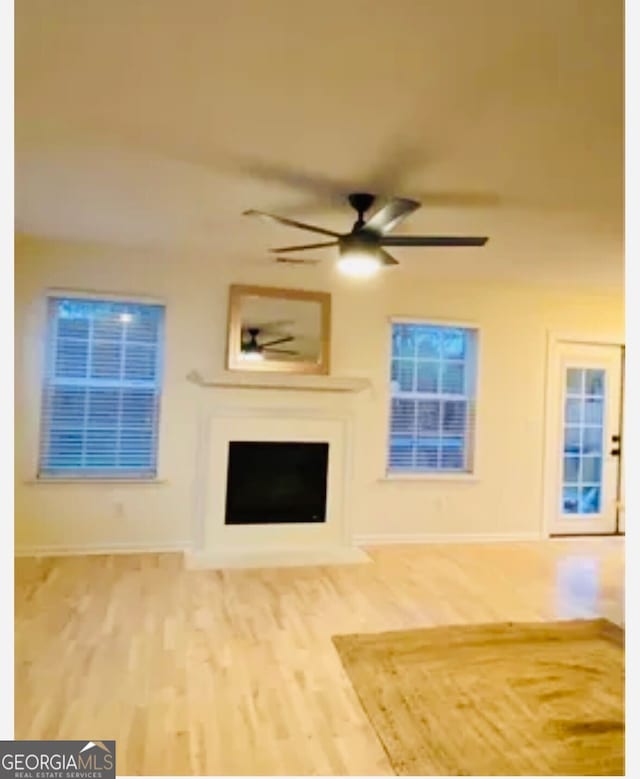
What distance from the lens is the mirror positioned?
16.5 ft

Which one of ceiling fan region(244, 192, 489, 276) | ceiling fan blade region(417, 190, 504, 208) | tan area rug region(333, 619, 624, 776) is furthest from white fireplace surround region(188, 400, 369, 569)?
ceiling fan blade region(417, 190, 504, 208)

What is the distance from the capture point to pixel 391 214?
2662 millimetres

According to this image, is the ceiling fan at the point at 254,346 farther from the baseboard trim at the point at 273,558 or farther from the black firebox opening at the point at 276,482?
the baseboard trim at the point at 273,558

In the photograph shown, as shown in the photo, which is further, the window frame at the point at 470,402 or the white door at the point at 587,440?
the white door at the point at 587,440

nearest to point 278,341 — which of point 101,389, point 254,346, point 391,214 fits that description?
point 254,346

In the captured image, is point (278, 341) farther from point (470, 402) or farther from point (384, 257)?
point (384, 257)

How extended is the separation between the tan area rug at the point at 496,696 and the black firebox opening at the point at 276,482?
1.97 metres

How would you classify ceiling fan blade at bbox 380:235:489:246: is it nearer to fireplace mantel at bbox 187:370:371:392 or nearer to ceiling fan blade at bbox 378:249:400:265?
ceiling fan blade at bbox 378:249:400:265

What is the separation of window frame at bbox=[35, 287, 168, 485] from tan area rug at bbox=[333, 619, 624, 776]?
2482 millimetres

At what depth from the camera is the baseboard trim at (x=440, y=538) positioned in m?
5.38

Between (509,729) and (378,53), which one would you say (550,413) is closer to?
(509,729)

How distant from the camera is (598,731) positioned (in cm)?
238

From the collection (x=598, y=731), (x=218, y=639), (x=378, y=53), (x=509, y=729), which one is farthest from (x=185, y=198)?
(x=598, y=731)

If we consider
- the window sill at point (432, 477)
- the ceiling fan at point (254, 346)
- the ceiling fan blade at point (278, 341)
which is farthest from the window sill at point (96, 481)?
the window sill at point (432, 477)
